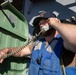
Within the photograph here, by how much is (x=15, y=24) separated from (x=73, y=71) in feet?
3.08

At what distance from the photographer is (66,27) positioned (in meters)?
2.19

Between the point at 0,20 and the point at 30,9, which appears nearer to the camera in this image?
the point at 0,20

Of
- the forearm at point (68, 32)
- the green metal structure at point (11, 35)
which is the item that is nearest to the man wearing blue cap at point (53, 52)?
the forearm at point (68, 32)

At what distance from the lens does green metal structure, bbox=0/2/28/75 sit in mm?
2592

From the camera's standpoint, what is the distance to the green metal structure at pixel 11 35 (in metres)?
2.59

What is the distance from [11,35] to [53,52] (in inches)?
22.9

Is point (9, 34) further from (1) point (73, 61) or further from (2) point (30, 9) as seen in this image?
(2) point (30, 9)

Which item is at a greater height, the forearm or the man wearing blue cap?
the forearm

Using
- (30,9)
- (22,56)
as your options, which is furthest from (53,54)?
(30,9)

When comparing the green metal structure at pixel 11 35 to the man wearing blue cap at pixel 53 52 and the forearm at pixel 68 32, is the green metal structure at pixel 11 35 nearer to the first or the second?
the man wearing blue cap at pixel 53 52

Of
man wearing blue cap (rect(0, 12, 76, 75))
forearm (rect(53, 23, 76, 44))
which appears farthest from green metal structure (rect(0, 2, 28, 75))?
forearm (rect(53, 23, 76, 44))

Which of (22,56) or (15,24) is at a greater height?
(15,24)

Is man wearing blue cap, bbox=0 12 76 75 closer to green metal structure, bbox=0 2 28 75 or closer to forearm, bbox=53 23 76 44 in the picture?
forearm, bbox=53 23 76 44

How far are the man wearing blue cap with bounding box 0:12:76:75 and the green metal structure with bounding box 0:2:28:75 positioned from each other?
0.16m
